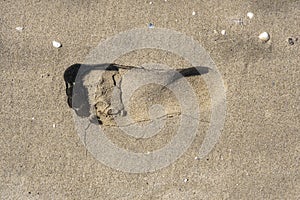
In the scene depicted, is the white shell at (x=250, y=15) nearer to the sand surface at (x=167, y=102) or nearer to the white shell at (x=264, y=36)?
the sand surface at (x=167, y=102)

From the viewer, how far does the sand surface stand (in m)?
2.55

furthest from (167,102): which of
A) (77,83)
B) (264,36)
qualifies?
(264,36)

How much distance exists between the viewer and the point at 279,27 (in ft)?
8.35

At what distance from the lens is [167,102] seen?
2555 mm

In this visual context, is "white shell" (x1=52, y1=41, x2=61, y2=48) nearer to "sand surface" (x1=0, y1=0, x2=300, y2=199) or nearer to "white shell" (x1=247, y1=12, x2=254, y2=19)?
"sand surface" (x1=0, y1=0, x2=300, y2=199)

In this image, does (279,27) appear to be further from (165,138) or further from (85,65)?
(85,65)

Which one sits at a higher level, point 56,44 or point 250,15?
point 250,15

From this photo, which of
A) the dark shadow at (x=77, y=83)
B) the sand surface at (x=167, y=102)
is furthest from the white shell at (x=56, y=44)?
the dark shadow at (x=77, y=83)

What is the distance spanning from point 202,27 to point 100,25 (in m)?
0.76

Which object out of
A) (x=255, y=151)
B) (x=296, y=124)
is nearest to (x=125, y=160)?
(x=255, y=151)

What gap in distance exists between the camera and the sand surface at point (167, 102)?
2551 millimetres

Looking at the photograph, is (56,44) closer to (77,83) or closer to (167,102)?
(77,83)

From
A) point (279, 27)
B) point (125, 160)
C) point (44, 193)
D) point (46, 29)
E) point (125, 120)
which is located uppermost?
point (279, 27)

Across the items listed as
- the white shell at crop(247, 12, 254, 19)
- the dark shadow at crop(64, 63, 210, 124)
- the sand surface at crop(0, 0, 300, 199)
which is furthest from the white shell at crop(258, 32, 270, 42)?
the dark shadow at crop(64, 63, 210, 124)
